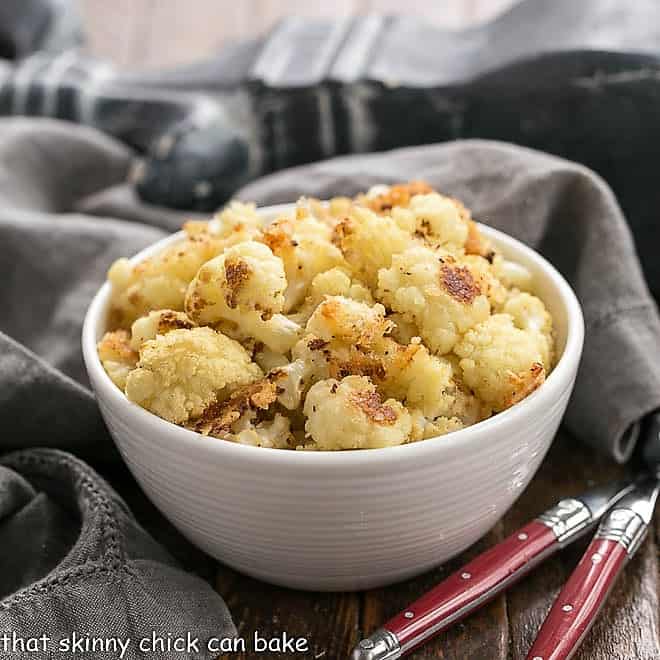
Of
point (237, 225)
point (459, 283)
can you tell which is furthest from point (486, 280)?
point (237, 225)

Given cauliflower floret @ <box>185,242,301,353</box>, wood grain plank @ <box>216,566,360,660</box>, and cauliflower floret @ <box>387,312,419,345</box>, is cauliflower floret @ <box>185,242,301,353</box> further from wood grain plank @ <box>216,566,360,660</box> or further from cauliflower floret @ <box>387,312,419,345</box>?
wood grain plank @ <box>216,566,360,660</box>

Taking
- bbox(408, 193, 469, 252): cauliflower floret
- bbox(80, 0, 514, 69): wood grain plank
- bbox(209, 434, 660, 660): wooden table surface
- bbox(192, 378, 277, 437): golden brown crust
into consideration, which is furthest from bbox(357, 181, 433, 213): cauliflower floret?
bbox(80, 0, 514, 69): wood grain plank

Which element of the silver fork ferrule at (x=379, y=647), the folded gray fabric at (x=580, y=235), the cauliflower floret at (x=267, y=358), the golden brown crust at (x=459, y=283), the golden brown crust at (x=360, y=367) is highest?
the golden brown crust at (x=459, y=283)

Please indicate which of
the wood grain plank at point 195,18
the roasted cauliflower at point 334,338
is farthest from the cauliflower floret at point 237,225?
the wood grain plank at point 195,18

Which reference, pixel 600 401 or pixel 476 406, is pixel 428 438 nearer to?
pixel 476 406

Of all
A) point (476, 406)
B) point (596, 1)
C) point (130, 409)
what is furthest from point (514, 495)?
point (596, 1)

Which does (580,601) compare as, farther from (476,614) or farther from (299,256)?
(299,256)

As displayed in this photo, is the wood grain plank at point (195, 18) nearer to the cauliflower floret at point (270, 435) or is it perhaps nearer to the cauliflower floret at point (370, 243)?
the cauliflower floret at point (370, 243)

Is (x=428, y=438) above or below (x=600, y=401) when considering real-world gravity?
above
